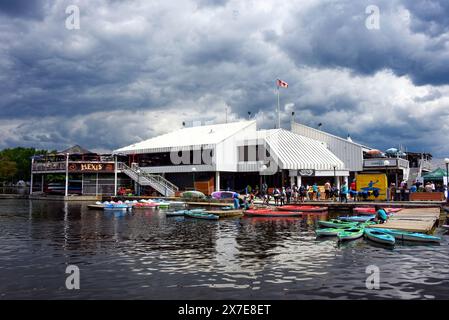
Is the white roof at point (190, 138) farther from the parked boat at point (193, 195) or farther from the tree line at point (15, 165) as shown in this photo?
the tree line at point (15, 165)

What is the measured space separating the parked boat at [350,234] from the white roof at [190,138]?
4416 cm

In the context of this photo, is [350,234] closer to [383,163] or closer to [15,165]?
[383,163]

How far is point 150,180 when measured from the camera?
7225 centimetres

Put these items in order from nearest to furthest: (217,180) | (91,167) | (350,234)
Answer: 1. (350,234)
2. (217,180)
3. (91,167)

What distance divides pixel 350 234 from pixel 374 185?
2714 cm

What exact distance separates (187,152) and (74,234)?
47.8 m

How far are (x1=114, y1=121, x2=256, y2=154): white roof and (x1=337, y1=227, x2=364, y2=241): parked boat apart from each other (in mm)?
44160

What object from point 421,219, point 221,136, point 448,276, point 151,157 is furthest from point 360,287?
point 151,157

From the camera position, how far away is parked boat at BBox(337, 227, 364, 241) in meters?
26.0

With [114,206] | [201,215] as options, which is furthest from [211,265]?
[114,206]

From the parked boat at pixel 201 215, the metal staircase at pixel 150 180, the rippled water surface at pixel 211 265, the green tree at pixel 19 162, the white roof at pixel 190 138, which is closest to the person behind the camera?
the rippled water surface at pixel 211 265

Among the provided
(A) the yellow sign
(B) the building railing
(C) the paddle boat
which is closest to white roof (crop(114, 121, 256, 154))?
(B) the building railing

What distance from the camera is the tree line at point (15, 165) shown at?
115 m

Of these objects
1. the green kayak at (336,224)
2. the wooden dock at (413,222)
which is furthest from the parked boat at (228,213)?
the wooden dock at (413,222)
